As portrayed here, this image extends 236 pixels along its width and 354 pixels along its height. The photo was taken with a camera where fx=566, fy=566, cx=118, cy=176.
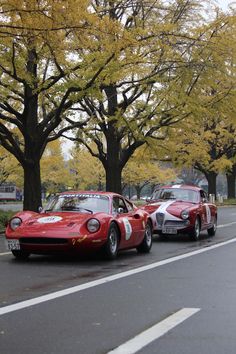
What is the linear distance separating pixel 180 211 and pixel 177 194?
1.52 meters

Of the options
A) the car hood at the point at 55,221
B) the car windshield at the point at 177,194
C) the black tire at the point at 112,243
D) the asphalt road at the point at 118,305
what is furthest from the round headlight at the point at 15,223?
the car windshield at the point at 177,194

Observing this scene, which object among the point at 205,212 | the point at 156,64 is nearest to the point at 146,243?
the point at 205,212

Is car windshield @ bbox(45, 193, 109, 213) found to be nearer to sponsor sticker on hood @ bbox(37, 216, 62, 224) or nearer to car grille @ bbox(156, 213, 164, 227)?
sponsor sticker on hood @ bbox(37, 216, 62, 224)

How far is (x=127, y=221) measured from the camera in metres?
12.1

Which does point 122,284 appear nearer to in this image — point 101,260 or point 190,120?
point 101,260

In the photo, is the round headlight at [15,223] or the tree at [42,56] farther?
the tree at [42,56]

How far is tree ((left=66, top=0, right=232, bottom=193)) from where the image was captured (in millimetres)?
19745

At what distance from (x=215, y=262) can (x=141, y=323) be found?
5.47m

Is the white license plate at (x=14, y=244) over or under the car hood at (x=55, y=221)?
under

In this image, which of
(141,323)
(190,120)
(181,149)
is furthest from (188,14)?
(141,323)

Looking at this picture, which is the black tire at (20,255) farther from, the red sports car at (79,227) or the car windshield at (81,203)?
the car windshield at (81,203)

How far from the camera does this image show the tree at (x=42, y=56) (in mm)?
13359

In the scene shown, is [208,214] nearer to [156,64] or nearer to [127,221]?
[127,221]

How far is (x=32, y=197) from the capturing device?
69.9 ft
